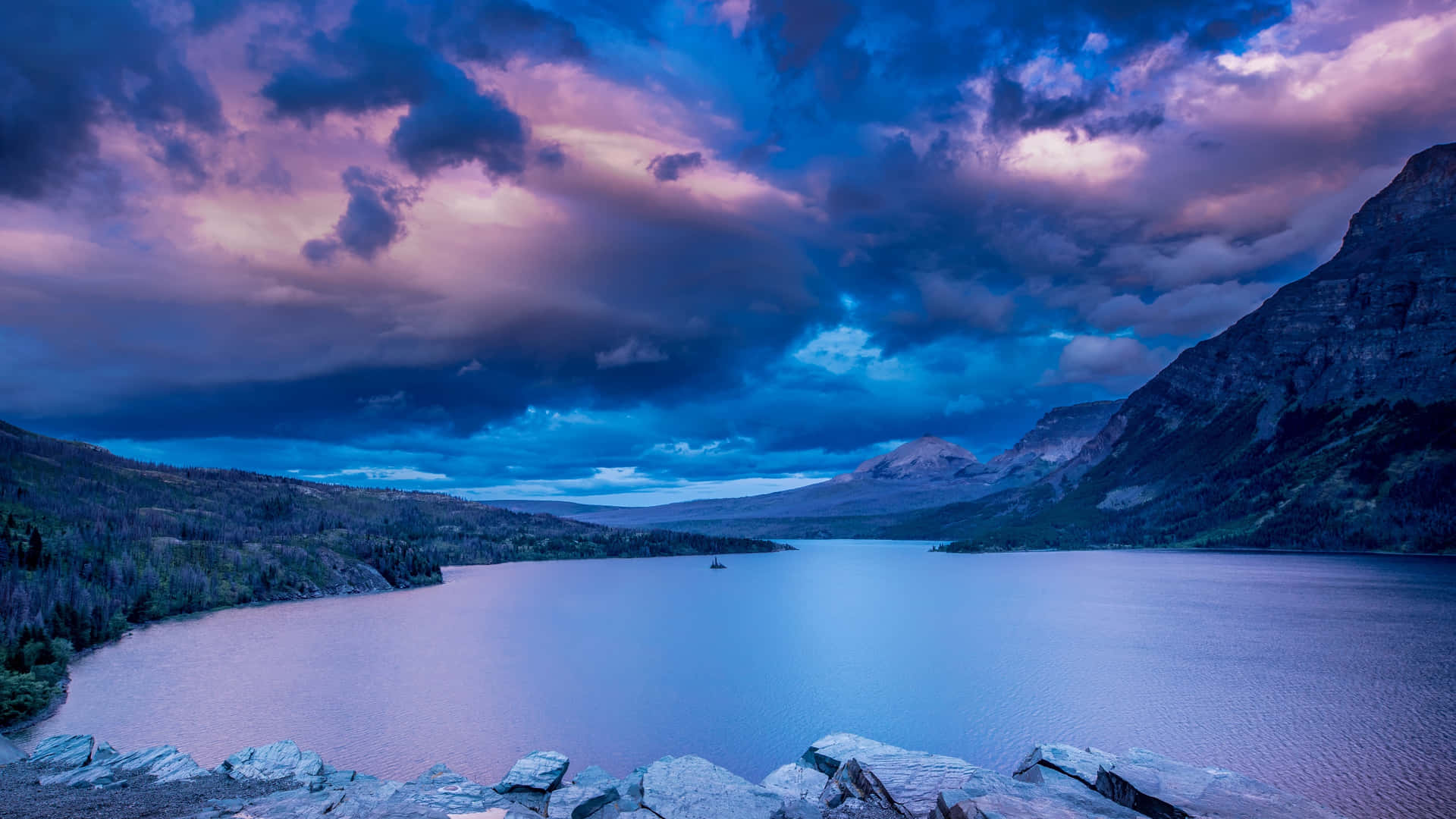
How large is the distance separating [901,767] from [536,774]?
12.1 metres

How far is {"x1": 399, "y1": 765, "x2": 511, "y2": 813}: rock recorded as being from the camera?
20469mm

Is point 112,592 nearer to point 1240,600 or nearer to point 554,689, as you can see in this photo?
point 554,689

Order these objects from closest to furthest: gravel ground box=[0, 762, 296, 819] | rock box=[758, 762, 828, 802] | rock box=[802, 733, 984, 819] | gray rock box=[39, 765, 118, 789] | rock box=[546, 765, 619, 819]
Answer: gravel ground box=[0, 762, 296, 819]
rock box=[802, 733, 984, 819]
rock box=[546, 765, 619, 819]
gray rock box=[39, 765, 118, 789]
rock box=[758, 762, 828, 802]

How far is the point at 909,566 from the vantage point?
199125mm

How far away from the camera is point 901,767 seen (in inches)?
901

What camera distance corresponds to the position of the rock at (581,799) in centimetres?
2105

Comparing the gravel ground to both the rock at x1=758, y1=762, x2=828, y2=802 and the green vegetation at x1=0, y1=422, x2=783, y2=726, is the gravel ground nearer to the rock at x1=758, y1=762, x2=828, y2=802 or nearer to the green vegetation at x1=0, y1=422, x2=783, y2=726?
the rock at x1=758, y1=762, x2=828, y2=802

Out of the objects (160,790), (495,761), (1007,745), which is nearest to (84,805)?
(160,790)

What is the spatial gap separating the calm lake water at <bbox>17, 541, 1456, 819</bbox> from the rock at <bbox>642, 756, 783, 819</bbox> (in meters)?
6.41

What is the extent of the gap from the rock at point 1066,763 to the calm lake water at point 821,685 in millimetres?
5466

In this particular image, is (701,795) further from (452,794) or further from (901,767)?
(452,794)

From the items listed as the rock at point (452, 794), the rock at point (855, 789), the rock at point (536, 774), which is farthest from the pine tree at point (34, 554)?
the rock at point (855, 789)

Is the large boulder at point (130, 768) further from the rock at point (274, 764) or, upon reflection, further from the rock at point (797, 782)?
the rock at point (797, 782)

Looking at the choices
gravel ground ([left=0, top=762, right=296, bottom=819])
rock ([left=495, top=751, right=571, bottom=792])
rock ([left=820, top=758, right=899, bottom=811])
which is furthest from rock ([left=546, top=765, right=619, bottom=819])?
gravel ground ([left=0, top=762, right=296, bottom=819])
